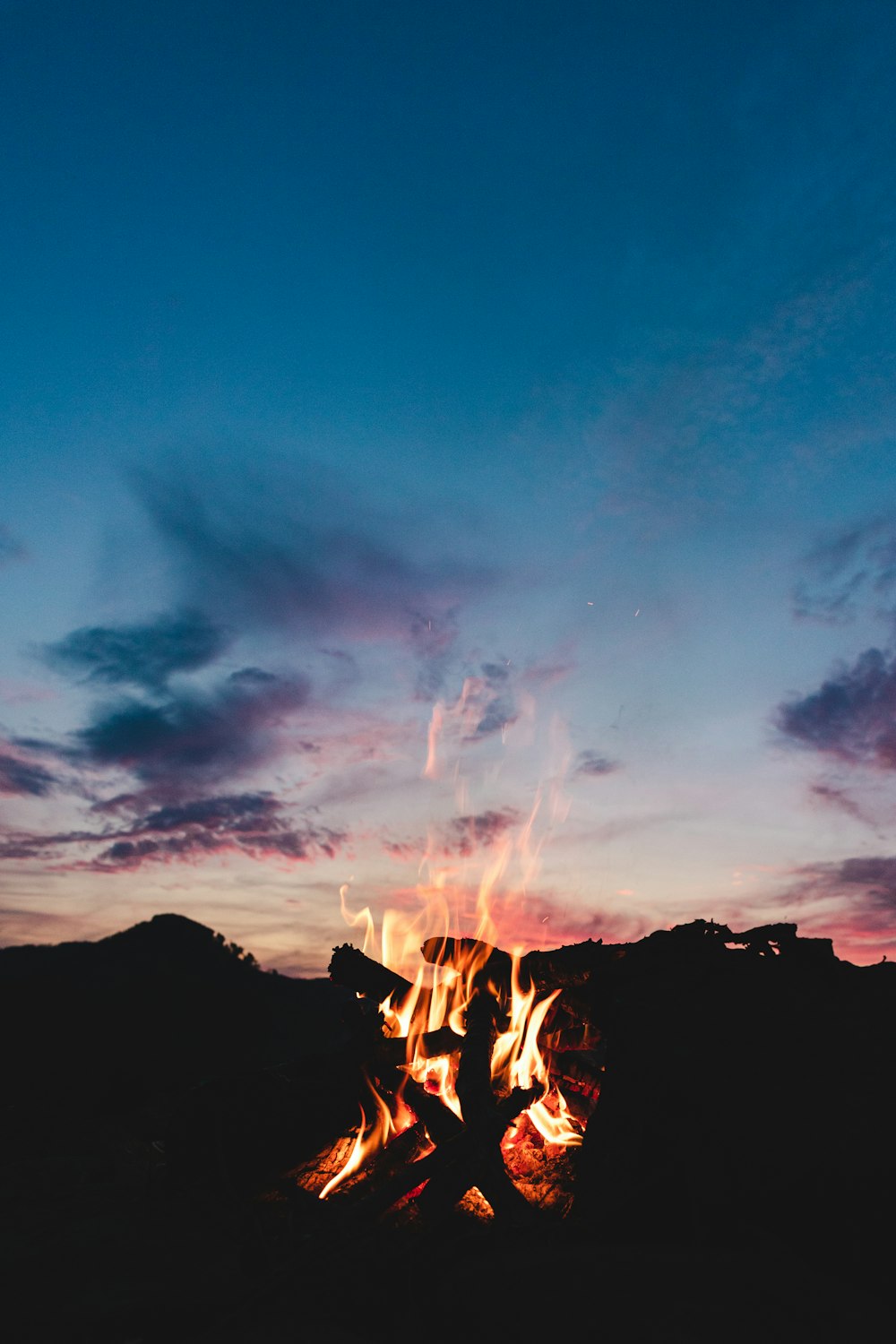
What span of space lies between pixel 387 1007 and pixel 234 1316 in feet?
15.2

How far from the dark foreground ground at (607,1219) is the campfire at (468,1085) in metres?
0.33

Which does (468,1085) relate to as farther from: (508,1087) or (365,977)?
(365,977)

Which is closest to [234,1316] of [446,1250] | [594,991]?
[446,1250]

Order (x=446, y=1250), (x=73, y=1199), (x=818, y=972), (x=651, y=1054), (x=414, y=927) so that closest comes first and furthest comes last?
(x=446, y=1250), (x=651, y=1054), (x=818, y=972), (x=73, y=1199), (x=414, y=927)

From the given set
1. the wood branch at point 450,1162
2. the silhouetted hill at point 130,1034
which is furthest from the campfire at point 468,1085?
the silhouetted hill at point 130,1034

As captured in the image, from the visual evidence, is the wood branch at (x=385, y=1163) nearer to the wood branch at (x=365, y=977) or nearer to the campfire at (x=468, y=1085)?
the campfire at (x=468, y=1085)

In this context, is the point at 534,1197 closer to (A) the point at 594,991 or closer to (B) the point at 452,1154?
(B) the point at 452,1154

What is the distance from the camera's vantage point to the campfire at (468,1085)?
704 centimetres

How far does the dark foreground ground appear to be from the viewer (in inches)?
187

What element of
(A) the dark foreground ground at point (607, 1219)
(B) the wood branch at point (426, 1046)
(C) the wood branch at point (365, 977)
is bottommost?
(A) the dark foreground ground at point (607, 1219)

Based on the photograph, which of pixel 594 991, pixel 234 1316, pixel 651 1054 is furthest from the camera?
pixel 594 991

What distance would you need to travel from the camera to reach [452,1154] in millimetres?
7199

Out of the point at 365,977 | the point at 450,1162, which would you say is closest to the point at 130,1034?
the point at 365,977

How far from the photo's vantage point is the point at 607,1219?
6.28 metres
